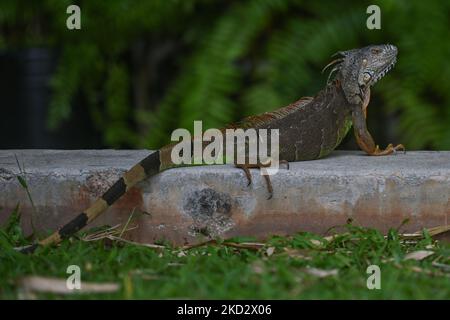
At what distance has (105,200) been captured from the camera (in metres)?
3.79

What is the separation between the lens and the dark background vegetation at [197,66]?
6.45 m

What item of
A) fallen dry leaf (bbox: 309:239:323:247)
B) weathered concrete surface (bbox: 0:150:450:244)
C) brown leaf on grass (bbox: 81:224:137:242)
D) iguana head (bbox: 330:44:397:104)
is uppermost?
iguana head (bbox: 330:44:397:104)

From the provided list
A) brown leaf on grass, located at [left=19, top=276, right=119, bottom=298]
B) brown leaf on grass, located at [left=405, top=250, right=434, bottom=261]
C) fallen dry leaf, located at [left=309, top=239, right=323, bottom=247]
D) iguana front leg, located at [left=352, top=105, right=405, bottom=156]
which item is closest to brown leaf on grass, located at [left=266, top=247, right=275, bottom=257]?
fallen dry leaf, located at [left=309, top=239, right=323, bottom=247]

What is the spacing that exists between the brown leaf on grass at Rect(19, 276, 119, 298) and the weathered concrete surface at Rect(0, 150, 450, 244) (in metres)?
0.90

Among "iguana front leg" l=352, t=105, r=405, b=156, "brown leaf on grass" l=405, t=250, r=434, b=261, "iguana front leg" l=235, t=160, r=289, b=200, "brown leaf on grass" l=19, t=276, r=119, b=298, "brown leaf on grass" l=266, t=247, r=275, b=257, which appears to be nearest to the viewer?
"brown leaf on grass" l=19, t=276, r=119, b=298

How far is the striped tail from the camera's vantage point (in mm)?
3736

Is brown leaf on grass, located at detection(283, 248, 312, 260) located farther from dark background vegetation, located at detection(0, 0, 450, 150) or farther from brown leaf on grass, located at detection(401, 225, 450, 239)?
dark background vegetation, located at detection(0, 0, 450, 150)

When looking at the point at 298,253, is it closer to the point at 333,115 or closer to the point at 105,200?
the point at 105,200

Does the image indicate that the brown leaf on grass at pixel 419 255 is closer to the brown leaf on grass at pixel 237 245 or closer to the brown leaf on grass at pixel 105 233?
the brown leaf on grass at pixel 237 245

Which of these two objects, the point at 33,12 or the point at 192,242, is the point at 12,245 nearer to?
the point at 192,242

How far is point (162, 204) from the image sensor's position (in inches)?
157

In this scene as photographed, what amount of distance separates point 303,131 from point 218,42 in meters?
2.32

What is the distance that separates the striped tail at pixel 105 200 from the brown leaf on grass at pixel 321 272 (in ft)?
3.07

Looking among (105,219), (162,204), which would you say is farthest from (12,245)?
(162,204)
